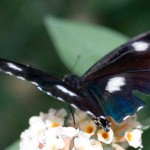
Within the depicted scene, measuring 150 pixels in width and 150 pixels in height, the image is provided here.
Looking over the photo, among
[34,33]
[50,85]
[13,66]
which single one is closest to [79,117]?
[50,85]

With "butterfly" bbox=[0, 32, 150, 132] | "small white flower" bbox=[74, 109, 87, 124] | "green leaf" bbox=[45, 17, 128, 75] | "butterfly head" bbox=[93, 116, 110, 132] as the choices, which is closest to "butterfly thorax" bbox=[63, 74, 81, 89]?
"butterfly" bbox=[0, 32, 150, 132]

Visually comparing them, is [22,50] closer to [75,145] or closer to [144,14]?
[144,14]

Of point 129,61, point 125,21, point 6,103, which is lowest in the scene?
point 6,103

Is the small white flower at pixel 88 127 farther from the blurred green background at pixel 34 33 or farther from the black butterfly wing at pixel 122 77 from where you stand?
the blurred green background at pixel 34 33

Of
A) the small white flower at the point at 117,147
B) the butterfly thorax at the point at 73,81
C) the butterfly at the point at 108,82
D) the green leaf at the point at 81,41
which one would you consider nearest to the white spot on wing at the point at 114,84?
the butterfly at the point at 108,82

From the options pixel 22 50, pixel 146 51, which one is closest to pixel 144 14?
pixel 22 50

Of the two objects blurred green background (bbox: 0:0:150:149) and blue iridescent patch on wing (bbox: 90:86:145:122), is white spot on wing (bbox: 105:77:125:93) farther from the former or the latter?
blurred green background (bbox: 0:0:150:149)

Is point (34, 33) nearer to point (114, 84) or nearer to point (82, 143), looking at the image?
point (114, 84)
